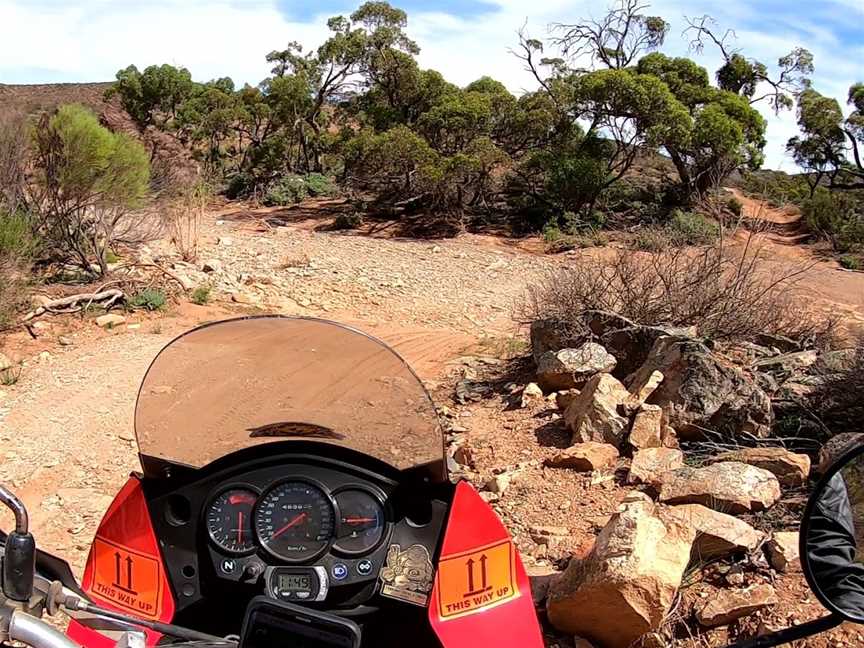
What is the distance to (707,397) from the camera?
5.35 meters

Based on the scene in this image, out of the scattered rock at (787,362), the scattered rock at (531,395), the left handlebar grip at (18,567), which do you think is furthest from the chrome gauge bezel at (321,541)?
the scattered rock at (787,362)

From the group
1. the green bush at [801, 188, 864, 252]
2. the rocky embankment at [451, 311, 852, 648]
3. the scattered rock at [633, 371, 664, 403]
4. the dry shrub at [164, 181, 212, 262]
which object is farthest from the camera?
the green bush at [801, 188, 864, 252]

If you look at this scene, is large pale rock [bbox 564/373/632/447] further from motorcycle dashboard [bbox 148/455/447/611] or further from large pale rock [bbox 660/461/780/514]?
motorcycle dashboard [bbox 148/455/447/611]

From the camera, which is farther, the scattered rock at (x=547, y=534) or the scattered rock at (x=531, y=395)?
the scattered rock at (x=531, y=395)

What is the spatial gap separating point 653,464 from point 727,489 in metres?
0.86

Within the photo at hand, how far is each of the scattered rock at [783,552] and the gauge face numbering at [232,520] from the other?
87.3 inches

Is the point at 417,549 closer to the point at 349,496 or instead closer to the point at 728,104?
the point at 349,496

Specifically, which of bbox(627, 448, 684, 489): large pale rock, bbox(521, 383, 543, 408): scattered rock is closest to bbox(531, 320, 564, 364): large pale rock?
bbox(521, 383, 543, 408): scattered rock

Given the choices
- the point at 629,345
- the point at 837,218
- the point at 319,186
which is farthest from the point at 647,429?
the point at 319,186

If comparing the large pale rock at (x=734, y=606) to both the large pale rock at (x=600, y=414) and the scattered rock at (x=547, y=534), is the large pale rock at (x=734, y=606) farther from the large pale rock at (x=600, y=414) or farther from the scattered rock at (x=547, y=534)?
the large pale rock at (x=600, y=414)

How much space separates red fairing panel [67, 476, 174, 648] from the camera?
2.11 meters

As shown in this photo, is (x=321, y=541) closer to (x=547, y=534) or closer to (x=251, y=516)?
(x=251, y=516)

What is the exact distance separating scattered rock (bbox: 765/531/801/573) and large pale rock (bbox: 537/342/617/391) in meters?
3.13

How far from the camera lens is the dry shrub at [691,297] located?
6863mm
